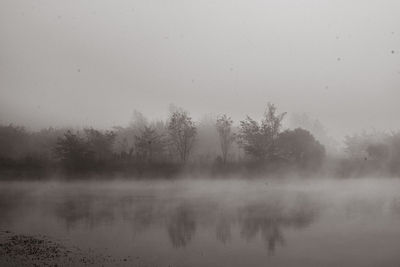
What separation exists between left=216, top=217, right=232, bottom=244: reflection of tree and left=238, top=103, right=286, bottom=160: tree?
3630 cm

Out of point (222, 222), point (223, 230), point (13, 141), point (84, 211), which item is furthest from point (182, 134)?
point (223, 230)

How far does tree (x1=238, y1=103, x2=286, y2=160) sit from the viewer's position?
6812 centimetres

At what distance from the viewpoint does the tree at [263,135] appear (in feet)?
224

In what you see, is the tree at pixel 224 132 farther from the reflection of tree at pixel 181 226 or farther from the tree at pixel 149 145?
the reflection of tree at pixel 181 226

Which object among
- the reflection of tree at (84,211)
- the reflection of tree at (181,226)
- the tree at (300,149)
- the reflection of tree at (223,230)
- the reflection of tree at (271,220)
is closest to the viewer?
the reflection of tree at (181,226)

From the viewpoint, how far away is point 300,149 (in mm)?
67250

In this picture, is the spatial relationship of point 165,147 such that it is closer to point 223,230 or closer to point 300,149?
point 300,149

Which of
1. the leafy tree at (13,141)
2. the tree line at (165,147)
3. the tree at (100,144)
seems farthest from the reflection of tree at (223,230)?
the leafy tree at (13,141)

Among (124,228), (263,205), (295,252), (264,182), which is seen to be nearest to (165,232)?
(124,228)

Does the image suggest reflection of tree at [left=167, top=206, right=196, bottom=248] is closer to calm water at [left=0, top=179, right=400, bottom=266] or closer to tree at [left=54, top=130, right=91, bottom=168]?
calm water at [left=0, top=179, right=400, bottom=266]

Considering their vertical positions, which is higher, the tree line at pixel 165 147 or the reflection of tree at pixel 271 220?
the tree line at pixel 165 147

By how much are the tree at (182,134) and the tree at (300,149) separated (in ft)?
57.9

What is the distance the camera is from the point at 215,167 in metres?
67.0

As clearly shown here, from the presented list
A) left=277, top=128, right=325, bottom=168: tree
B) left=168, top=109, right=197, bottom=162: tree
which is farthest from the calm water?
left=168, top=109, right=197, bottom=162: tree
